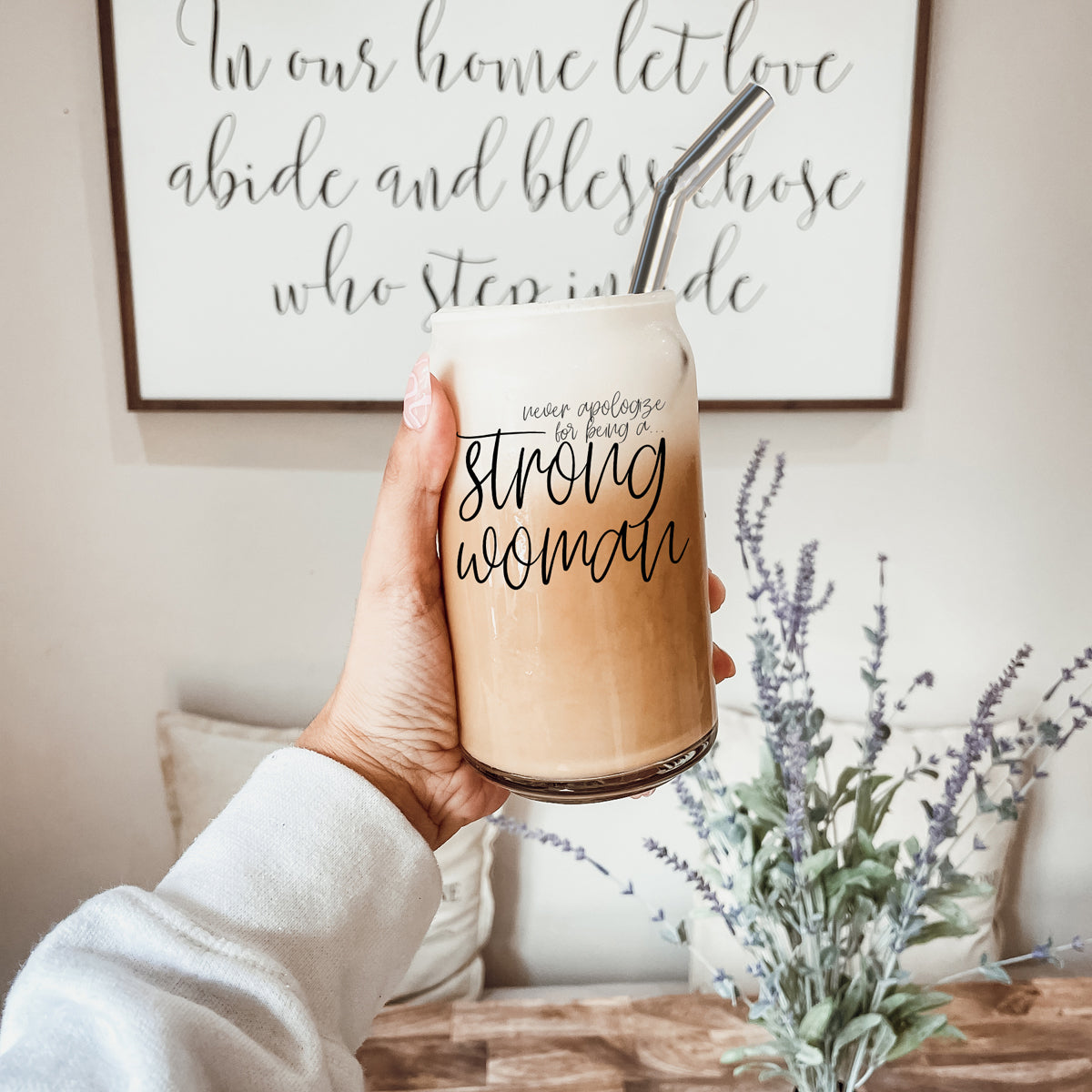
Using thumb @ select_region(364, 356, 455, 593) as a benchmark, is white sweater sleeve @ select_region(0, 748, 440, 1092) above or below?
below

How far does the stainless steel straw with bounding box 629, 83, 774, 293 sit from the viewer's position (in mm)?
566

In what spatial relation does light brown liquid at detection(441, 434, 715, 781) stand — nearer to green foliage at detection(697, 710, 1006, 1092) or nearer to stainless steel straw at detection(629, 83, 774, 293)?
stainless steel straw at detection(629, 83, 774, 293)

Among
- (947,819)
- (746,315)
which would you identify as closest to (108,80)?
(746,315)

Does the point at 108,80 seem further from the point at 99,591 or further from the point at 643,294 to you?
the point at 643,294

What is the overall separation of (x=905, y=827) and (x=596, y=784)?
38.0 inches

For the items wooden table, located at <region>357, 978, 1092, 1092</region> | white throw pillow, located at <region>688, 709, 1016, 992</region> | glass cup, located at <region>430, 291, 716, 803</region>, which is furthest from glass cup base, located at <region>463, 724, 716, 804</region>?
white throw pillow, located at <region>688, 709, 1016, 992</region>

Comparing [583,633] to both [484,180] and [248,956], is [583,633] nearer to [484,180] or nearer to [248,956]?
[248,956]

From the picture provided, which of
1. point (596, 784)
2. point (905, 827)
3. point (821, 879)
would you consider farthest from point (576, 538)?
point (905, 827)

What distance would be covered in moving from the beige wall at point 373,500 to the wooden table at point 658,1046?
0.37 meters

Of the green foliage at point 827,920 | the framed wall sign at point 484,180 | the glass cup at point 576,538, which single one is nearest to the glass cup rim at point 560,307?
the glass cup at point 576,538

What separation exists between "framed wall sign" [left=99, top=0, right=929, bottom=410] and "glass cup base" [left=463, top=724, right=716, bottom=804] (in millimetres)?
827

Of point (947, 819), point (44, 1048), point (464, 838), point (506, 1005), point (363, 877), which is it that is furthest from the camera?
point (464, 838)

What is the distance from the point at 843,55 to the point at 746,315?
0.38m

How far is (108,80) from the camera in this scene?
127 centimetres
